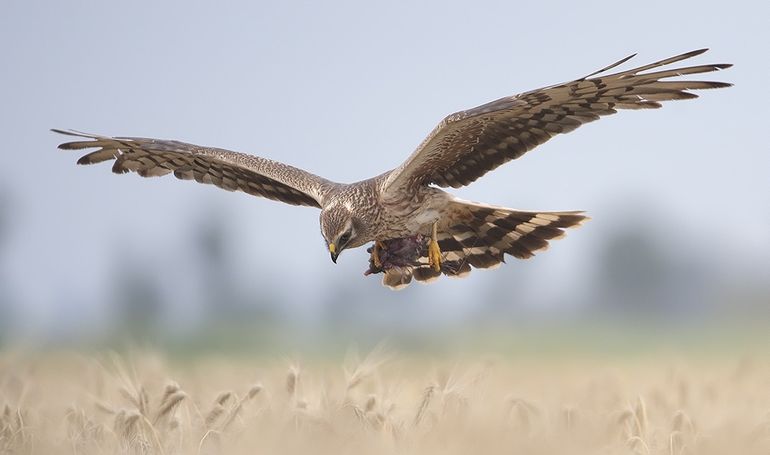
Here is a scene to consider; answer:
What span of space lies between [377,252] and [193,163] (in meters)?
2.02

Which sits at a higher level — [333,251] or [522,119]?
[522,119]

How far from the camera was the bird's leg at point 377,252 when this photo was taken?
294 inches

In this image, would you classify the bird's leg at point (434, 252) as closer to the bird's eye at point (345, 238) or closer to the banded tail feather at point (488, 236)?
the banded tail feather at point (488, 236)

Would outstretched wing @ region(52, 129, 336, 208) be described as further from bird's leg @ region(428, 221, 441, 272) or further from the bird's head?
bird's leg @ region(428, 221, 441, 272)

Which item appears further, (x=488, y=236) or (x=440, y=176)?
(x=488, y=236)

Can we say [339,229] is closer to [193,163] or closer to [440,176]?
[440,176]

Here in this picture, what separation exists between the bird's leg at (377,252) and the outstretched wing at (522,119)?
0.62 meters

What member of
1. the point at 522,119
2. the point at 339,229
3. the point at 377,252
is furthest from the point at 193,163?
the point at 522,119

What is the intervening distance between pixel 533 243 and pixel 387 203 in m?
1.41

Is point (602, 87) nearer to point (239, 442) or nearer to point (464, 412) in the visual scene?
point (464, 412)

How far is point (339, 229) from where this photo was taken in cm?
680

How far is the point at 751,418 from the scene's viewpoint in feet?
16.0

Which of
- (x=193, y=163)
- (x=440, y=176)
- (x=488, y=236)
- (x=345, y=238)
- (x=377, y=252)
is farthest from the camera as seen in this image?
(x=193, y=163)

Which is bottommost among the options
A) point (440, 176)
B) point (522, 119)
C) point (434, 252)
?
point (434, 252)
